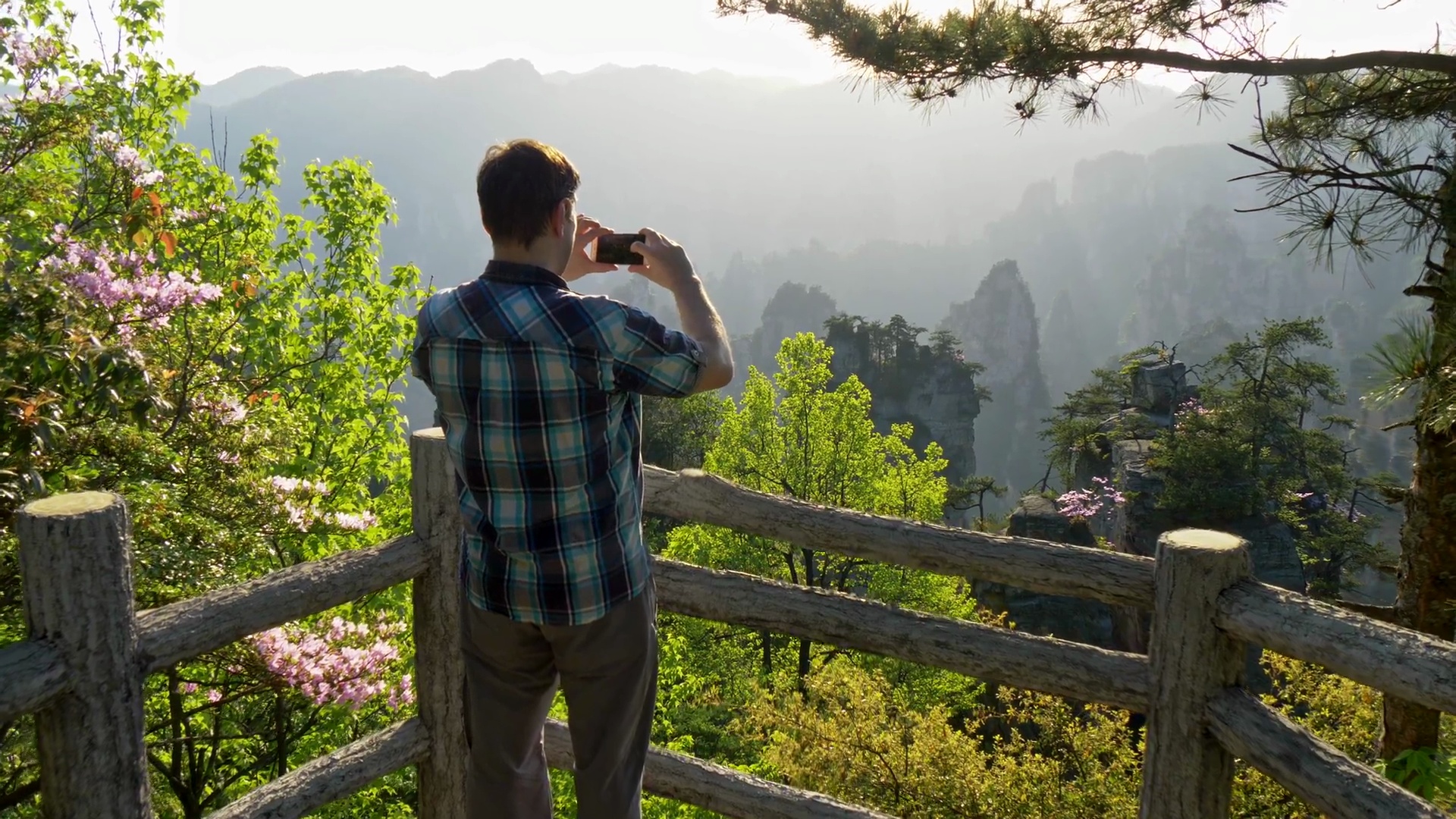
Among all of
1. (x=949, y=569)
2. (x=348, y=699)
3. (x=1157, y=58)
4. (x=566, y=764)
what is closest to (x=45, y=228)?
(x=348, y=699)

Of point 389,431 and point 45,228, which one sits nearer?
point 45,228

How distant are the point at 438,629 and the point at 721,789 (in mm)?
1154

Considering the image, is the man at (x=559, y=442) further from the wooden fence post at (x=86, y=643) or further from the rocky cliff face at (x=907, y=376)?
the rocky cliff face at (x=907, y=376)

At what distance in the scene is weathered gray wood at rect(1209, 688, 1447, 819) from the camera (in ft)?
6.28

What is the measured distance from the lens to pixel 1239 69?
4828mm

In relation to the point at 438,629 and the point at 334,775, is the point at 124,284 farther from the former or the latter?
the point at 334,775

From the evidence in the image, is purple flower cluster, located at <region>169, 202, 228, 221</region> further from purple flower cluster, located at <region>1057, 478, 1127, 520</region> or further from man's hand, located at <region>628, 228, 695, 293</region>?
purple flower cluster, located at <region>1057, 478, 1127, 520</region>

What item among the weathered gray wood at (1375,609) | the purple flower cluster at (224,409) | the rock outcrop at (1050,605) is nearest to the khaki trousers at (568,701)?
the purple flower cluster at (224,409)

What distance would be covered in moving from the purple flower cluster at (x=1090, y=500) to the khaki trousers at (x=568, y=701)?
25412mm

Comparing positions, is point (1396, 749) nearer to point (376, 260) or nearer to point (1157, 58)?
point (1157, 58)

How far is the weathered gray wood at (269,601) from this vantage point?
214cm

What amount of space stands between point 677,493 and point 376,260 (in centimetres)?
1085

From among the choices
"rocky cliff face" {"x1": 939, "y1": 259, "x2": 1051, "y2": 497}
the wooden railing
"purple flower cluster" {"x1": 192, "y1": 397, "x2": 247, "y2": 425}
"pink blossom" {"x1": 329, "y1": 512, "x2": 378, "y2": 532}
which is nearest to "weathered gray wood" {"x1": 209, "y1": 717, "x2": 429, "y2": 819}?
the wooden railing

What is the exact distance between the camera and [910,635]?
2816 millimetres
